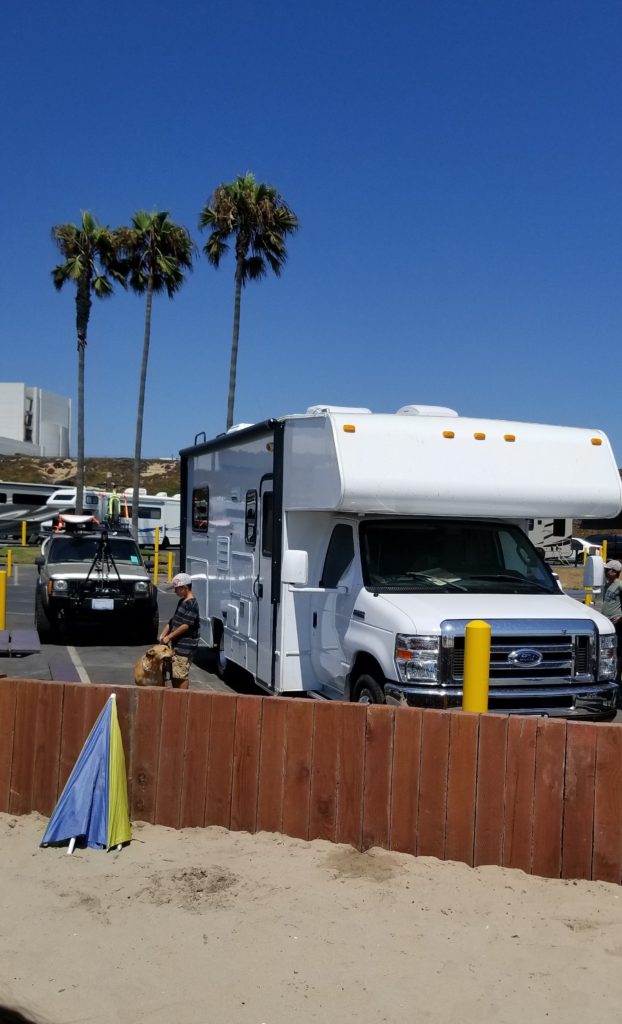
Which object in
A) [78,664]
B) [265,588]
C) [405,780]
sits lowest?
[78,664]

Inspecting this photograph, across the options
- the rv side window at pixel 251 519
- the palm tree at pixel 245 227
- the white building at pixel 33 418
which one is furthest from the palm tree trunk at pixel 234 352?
the white building at pixel 33 418

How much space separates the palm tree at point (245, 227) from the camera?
103 ft

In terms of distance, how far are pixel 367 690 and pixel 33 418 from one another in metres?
82.8

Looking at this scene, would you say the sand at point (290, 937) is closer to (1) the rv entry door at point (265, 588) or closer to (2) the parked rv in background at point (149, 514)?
(1) the rv entry door at point (265, 588)

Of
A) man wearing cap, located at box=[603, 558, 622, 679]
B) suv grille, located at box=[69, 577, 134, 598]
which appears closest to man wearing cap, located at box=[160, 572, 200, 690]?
man wearing cap, located at box=[603, 558, 622, 679]

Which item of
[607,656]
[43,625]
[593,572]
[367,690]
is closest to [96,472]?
[43,625]

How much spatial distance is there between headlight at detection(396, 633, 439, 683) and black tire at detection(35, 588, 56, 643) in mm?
8293

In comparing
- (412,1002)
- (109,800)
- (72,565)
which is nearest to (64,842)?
(109,800)

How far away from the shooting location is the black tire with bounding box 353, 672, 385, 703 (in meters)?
7.36

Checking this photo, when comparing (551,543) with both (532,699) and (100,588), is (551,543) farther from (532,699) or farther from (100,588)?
(532,699)

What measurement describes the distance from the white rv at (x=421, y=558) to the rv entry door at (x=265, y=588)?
0.07ft

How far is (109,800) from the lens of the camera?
5.98 metres

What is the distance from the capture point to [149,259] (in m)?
33.8

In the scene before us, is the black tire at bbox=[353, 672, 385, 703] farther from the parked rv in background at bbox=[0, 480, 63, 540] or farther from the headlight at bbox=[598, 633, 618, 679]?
the parked rv in background at bbox=[0, 480, 63, 540]
